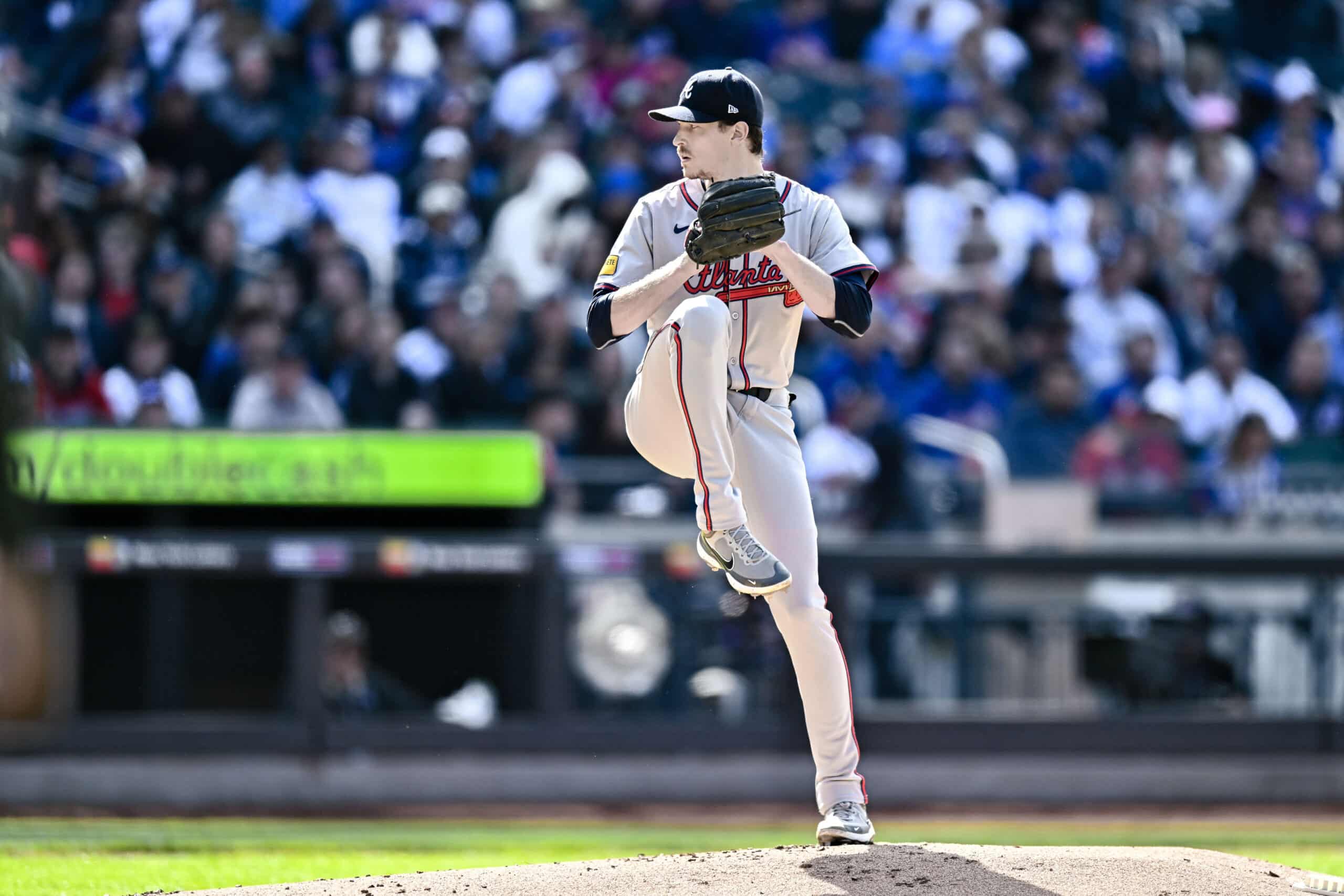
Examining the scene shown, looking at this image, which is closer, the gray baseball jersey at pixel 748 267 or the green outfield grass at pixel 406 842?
the gray baseball jersey at pixel 748 267

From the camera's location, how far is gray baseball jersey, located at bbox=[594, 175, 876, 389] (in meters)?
4.33

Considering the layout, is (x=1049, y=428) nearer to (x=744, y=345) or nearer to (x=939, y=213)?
(x=939, y=213)

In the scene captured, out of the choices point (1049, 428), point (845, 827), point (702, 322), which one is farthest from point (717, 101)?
point (1049, 428)

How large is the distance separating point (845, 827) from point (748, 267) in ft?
4.66

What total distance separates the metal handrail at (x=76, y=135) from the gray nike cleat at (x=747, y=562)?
7.29 metres

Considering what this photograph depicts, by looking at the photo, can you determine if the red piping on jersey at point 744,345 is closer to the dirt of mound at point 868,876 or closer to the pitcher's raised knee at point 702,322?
the pitcher's raised knee at point 702,322

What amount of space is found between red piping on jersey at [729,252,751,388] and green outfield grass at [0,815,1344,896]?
6.53 ft

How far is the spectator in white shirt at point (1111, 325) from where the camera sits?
34.0 feet

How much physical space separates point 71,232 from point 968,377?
5180 mm

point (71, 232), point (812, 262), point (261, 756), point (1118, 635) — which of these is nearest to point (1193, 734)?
point (1118, 635)

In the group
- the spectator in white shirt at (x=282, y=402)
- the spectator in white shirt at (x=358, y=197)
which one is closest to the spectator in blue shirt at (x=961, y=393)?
the spectator in white shirt at (x=282, y=402)

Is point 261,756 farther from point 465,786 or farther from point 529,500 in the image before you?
point 529,500

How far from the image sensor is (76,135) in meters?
10.6

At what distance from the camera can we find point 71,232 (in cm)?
1002
